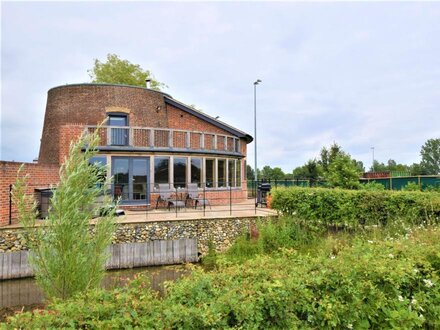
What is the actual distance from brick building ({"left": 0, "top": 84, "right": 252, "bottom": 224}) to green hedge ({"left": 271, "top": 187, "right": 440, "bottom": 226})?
3.00 m

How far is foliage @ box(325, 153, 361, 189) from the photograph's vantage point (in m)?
14.5

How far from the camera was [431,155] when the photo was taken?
241ft

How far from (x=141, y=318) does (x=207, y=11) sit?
11614mm

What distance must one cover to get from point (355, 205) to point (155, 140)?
9.48m

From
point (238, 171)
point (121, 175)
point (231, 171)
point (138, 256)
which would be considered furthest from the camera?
point (238, 171)

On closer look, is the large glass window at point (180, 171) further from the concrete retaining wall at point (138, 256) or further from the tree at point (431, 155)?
the tree at point (431, 155)

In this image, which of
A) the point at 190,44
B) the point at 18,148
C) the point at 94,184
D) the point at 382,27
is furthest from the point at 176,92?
the point at 94,184

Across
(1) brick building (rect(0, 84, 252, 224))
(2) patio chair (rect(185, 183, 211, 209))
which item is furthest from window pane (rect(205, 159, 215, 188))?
(2) patio chair (rect(185, 183, 211, 209))

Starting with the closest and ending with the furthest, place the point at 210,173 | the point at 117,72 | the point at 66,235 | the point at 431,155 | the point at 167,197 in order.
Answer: the point at 66,235, the point at 167,197, the point at 210,173, the point at 117,72, the point at 431,155

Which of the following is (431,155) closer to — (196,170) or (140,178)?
(196,170)

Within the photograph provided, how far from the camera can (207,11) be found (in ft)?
36.6

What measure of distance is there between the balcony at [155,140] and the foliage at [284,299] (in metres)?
11.7

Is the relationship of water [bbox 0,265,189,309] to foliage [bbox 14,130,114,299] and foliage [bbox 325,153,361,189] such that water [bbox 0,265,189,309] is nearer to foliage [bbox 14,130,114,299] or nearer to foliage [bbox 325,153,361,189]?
foliage [bbox 14,130,114,299]

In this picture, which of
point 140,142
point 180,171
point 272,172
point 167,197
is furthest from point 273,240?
point 272,172
